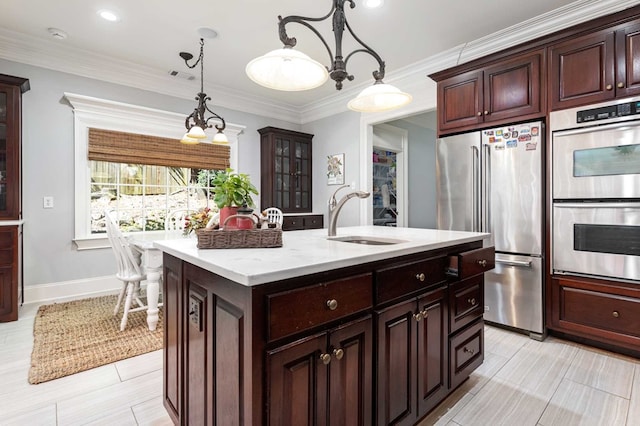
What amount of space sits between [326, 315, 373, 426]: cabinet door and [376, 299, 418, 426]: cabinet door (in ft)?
0.21

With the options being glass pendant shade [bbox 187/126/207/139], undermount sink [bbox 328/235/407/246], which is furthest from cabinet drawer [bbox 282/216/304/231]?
undermount sink [bbox 328/235/407/246]

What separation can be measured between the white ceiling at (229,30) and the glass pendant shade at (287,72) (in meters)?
1.55

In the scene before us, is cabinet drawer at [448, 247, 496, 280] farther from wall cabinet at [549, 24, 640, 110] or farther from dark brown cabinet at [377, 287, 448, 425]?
wall cabinet at [549, 24, 640, 110]

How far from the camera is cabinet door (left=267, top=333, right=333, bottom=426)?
A: 974 millimetres

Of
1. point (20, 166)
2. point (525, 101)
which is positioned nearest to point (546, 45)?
point (525, 101)

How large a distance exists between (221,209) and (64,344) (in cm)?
201

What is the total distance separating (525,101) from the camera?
265cm

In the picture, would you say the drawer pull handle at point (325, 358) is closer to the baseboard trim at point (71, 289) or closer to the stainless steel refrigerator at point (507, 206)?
the stainless steel refrigerator at point (507, 206)

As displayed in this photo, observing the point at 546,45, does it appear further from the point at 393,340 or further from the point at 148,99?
the point at 148,99

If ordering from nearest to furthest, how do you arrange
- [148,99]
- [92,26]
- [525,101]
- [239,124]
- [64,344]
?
[64,344]
[525,101]
[92,26]
[148,99]
[239,124]

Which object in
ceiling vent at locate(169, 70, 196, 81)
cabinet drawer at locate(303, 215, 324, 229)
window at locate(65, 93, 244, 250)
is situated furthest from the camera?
cabinet drawer at locate(303, 215, 324, 229)

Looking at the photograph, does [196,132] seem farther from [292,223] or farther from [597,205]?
[597,205]

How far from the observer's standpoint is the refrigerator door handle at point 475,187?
288 cm

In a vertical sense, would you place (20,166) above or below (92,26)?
below
